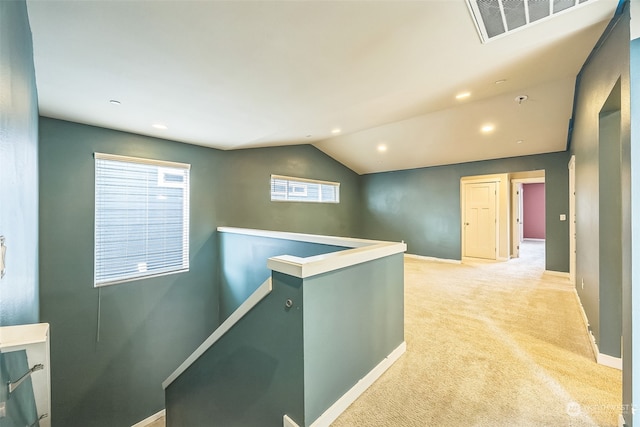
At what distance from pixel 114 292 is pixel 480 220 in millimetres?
7101

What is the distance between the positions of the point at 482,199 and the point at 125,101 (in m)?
6.77

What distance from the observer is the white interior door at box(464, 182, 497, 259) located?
582cm

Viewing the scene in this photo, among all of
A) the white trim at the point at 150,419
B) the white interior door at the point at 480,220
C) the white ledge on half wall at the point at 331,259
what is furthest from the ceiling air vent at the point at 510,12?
the white trim at the point at 150,419

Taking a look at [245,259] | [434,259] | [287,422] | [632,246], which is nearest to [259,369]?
[287,422]

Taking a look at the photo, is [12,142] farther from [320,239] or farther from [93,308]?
[93,308]

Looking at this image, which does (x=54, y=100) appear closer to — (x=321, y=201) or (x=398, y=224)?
(x=321, y=201)

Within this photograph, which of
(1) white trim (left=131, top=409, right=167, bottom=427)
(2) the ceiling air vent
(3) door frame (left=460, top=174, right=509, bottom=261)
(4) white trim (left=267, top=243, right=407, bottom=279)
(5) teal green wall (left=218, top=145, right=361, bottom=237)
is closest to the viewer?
(4) white trim (left=267, top=243, right=407, bottom=279)

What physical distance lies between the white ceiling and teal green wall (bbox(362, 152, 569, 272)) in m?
1.37

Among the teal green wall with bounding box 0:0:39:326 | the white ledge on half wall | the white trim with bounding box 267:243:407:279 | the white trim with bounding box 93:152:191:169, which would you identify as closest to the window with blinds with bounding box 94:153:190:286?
the white trim with bounding box 93:152:191:169

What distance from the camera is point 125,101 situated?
7.93 feet

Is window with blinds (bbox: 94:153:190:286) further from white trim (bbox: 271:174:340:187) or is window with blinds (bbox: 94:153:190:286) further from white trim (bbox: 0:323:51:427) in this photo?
white trim (bbox: 0:323:51:427)

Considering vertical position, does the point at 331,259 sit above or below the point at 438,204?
below

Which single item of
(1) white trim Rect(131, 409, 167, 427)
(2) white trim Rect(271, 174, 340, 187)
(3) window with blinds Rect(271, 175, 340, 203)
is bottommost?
(1) white trim Rect(131, 409, 167, 427)

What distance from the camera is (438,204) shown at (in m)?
6.01
